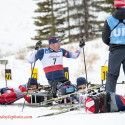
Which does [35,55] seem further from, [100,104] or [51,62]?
[100,104]

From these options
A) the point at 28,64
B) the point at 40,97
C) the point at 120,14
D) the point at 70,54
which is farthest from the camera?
the point at 28,64

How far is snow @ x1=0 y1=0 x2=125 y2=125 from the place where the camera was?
8.70 m

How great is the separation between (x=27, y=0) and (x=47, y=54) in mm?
62659

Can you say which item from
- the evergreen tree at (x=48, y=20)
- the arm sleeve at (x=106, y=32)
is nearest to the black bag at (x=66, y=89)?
the arm sleeve at (x=106, y=32)

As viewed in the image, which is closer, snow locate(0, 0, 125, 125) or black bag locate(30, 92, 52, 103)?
snow locate(0, 0, 125, 125)

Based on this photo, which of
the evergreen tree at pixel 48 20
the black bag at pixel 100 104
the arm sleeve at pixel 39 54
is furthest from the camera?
the evergreen tree at pixel 48 20

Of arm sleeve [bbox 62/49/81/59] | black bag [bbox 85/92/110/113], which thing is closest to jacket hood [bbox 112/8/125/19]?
black bag [bbox 85/92/110/113]

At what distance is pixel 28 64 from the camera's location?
27.7m

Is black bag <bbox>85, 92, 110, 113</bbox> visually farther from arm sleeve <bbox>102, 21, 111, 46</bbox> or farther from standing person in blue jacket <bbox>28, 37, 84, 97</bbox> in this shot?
standing person in blue jacket <bbox>28, 37, 84, 97</bbox>

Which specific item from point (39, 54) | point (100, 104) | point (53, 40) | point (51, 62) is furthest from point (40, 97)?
point (100, 104)

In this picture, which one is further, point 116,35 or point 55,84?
point 55,84

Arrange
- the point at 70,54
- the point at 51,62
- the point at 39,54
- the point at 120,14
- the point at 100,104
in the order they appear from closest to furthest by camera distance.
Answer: the point at 100,104, the point at 120,14, the point at 39,54, the point at 51,62, the point at 70,54

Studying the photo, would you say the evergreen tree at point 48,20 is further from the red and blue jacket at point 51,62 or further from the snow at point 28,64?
the red and blue jacket at point 51,62

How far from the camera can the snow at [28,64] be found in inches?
343
